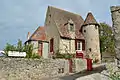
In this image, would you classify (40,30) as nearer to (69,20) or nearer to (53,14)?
(53,14)

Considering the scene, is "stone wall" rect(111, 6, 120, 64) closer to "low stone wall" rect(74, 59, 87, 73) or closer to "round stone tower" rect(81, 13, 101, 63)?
"low stone wall" rect(74, 59, 87, 73)

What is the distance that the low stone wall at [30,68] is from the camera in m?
12.9

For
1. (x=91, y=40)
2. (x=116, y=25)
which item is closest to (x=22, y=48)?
(x=116, y=25)

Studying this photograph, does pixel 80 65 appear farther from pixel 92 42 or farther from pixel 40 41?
pixel 40 41

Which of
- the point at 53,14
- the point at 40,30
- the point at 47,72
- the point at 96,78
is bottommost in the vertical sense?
the point at 47,72

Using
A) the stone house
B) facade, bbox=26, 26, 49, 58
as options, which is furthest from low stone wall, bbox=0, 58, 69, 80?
facade, bbox=26, 26, 49, 58

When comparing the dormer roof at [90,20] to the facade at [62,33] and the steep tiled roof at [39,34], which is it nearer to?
the facade at [62,33]

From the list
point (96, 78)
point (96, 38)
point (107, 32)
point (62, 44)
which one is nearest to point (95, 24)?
point (96, 38)

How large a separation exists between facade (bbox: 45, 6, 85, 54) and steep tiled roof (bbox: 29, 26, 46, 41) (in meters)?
0.87

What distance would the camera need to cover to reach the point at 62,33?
25.8 metres

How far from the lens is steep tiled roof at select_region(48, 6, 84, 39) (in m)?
26.4

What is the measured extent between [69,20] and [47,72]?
13731 mm

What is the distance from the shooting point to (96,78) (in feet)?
12.5

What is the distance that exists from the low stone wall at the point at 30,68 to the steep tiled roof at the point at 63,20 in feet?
32.3
